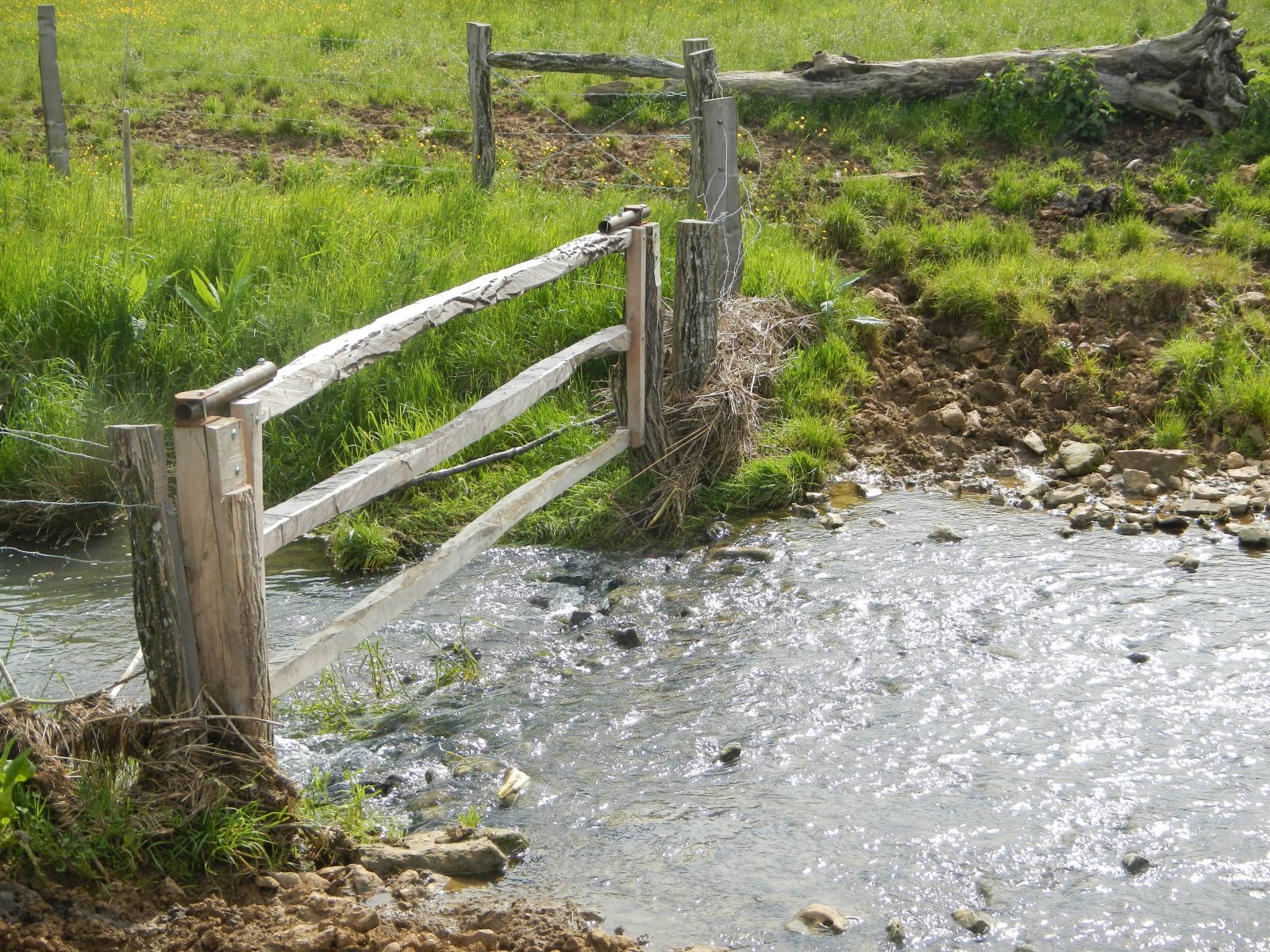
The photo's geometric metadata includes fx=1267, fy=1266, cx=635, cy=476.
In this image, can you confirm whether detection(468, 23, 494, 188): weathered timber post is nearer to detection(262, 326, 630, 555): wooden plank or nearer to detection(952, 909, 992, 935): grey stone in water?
detection(262, 326, 630, 555): wooden plank

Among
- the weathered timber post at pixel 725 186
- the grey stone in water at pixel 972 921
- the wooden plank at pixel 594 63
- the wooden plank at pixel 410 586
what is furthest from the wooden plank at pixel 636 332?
the grey stone in water at pixel 972 921

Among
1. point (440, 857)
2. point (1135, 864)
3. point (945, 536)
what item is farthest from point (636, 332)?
point (1135, 864)

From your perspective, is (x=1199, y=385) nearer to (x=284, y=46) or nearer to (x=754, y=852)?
(x=754, y=852)

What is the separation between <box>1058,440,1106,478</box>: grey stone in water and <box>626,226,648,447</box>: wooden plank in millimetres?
2543

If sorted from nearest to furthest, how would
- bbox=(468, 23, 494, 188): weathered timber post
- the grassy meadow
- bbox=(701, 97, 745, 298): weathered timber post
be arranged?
the grassy meadow → bbox=(701, 97, 745, 298): weathered timber post → bbox=(468, 23, 494, 188): weathered timber post

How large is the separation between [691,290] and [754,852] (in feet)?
11.7

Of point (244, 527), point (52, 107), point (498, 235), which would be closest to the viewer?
point (244, 527)

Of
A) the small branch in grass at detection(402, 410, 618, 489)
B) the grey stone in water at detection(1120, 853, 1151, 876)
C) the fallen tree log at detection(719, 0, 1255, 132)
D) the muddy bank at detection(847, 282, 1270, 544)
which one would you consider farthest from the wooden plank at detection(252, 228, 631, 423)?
the fallen tree log at detection(719, 0, 1255, 132)

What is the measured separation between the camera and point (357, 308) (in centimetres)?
763

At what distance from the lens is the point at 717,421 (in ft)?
23.2

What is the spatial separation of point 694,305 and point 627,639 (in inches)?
83.1

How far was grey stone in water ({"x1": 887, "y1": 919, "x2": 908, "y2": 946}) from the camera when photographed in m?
3.62

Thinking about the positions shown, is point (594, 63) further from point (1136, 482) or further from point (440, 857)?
point (440, 857)

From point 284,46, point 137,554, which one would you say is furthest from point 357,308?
point 284,46
